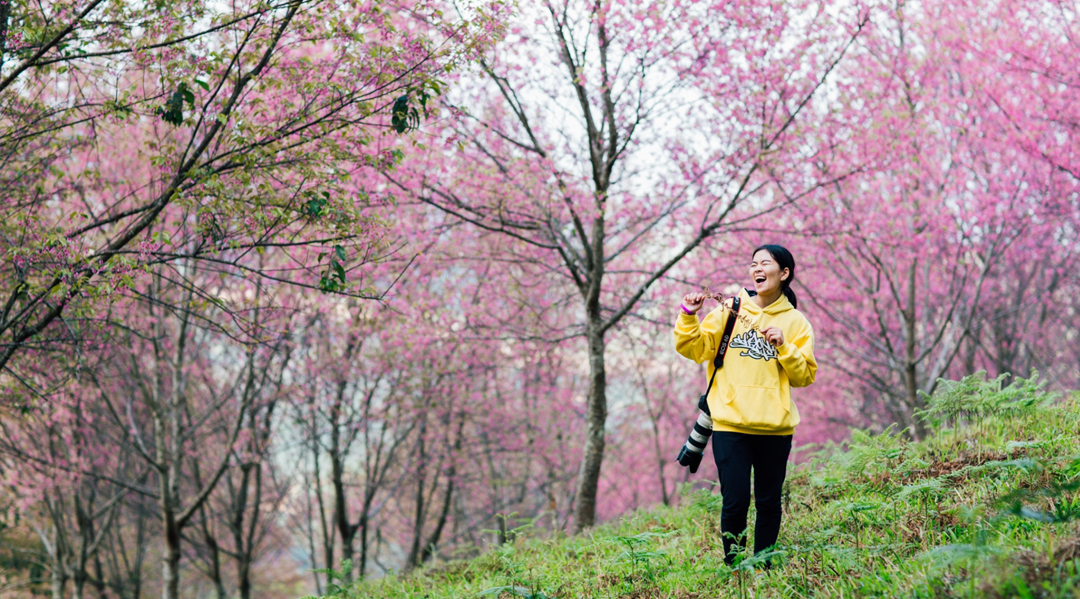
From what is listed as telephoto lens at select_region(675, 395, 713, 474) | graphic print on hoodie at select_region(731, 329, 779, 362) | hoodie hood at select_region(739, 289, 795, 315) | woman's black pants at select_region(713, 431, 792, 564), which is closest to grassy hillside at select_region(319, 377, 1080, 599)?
woman's black pants at select_region(713, 431, 792, 564)

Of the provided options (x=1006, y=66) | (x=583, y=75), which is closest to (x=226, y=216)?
(x=583, y=75)

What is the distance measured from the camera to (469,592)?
4234 millimetres

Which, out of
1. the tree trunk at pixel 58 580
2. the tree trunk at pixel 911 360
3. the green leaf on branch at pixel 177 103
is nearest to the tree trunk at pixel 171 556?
the tree trunk at pixel 58 580

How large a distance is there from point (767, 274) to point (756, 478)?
109 centimetres

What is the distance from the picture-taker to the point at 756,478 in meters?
3.40

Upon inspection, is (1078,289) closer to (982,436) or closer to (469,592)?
(982,436)

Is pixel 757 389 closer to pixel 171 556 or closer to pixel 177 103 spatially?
pixel 177 103

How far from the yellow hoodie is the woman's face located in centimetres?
9

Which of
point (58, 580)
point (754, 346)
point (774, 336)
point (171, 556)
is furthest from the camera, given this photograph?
point (58, 580)

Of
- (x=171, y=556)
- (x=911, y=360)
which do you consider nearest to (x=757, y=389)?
(x=911, y=360)

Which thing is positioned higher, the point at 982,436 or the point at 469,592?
the point at 982,436

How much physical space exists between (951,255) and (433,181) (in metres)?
8.58

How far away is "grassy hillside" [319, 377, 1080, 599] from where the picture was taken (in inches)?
94.9

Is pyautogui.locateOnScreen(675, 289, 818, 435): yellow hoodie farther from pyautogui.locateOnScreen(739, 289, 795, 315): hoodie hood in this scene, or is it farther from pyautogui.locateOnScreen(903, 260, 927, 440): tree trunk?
pyautogui.locateOnScreen(903, 260, 927, 440): tree trunk
